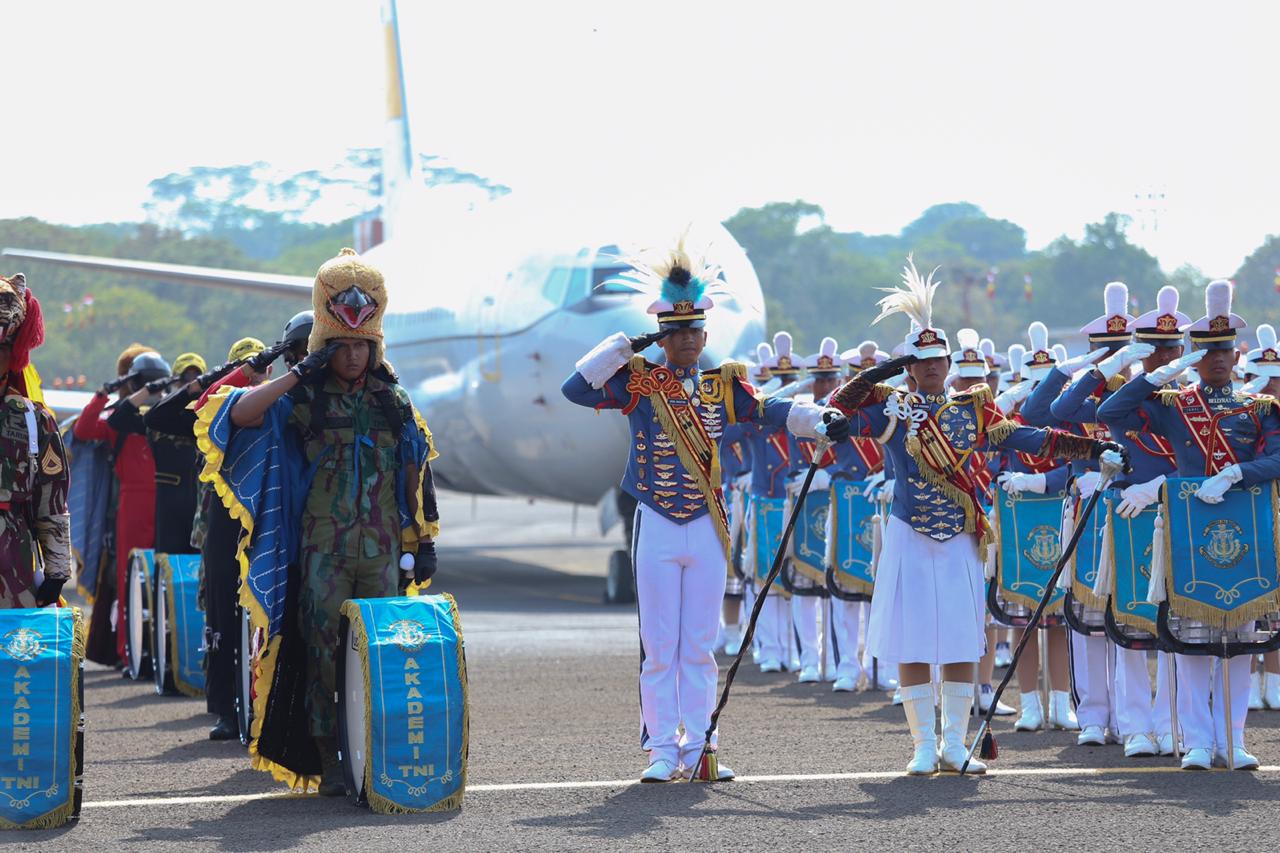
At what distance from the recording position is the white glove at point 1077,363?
9.27 metres

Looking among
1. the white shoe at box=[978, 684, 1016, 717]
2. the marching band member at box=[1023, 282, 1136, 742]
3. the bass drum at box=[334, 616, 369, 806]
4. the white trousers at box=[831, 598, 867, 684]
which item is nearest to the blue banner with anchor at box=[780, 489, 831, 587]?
the white trousers at box=[831, 598, 867, 684]

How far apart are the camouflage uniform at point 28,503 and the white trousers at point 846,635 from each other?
5.90 m

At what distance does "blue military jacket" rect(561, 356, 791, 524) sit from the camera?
8.53 meters

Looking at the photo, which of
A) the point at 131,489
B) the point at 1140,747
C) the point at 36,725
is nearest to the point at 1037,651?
the point at 1140,747

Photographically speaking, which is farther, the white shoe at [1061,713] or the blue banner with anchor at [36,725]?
the white shoe at [1061,713]

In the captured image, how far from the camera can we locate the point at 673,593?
853cm

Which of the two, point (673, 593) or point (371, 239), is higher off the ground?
point (371, 239)

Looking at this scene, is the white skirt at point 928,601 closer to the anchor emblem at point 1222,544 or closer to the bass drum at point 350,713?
the anchor emblem at point 1222,544

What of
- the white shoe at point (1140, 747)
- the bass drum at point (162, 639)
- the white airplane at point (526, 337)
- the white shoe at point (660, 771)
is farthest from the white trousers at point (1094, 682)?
the white airplane at point (526, 337)

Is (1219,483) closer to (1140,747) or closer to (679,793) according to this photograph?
(1140,747)

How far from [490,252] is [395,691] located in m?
14.0

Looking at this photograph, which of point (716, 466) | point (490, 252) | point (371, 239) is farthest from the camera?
point (371, 239)

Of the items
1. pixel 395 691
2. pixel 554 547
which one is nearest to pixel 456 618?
pixel 395 691

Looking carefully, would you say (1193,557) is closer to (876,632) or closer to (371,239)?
(876,632)
